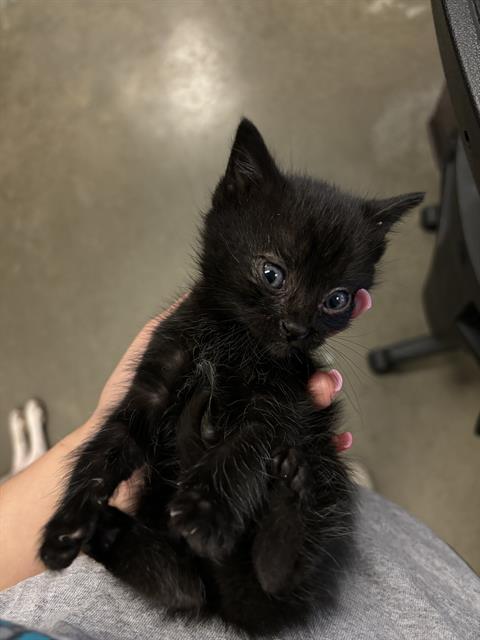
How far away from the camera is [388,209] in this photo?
1.25 meters

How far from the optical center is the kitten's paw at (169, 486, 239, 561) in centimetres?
94

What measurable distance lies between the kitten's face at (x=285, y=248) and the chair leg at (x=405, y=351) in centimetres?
119

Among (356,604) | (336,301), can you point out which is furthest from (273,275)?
(356,604)

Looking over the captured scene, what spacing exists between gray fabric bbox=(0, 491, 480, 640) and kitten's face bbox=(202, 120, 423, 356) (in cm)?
58

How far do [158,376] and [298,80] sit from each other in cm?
219

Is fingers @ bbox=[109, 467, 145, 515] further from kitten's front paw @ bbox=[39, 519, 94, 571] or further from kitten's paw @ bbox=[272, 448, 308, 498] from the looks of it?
kitten's paw @ bbox=[272, 448, 308, 498]

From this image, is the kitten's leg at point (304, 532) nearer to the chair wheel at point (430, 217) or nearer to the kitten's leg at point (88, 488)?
the kitten's leg at point (88, 488)

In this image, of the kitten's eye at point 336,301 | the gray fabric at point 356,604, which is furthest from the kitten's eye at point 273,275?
the gray fabric at point 356,604

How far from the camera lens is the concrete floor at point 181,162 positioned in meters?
2.40

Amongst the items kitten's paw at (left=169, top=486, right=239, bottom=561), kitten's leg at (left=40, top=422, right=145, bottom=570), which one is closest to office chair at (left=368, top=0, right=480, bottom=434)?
kitten's paw at (left=169, top=486, right=239, bottom=561)

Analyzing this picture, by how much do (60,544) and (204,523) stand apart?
260 mm

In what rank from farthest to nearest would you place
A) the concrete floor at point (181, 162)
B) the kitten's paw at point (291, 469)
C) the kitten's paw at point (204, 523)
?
the concrete floor at point (181, 162), the kitten's paw at point (291, 469), the kitten's paw at point (204, 523)

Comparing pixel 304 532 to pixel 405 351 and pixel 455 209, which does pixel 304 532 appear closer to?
pixel 455 209

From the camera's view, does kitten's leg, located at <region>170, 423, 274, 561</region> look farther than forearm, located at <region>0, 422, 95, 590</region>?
No
